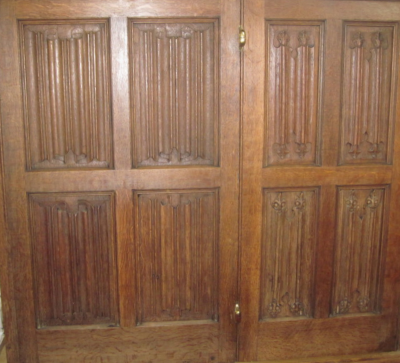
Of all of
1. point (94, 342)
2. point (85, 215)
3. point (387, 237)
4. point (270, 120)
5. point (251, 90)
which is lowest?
point (94, 342)

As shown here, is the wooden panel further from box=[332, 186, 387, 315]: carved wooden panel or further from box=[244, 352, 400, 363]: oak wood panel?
box=[332, 186, 387, 315]: carved wooden panel

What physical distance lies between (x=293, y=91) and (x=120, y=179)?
30.0 inches

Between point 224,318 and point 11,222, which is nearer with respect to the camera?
point 11,222

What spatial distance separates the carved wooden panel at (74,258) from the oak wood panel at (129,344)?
57 millimetres

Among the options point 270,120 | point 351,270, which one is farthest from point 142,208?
point 351,270

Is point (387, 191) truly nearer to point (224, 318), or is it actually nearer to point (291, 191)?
point (291, 191)

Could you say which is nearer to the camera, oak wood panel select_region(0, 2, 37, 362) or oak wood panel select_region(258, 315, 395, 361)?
oak wood panel select_region(0, 2, 37, 362)

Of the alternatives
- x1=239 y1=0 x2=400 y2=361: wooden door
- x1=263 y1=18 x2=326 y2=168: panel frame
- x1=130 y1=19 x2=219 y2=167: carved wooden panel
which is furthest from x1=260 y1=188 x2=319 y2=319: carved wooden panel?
x1=130 y1=19 x2=219 y2=167: carved wooden panel

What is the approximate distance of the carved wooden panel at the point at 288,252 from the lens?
1.68 meters

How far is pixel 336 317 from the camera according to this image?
1.77 meters

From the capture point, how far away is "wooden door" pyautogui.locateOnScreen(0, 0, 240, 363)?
1.54 m

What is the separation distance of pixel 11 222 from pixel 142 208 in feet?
1.68

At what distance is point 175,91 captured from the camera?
158 centimetres

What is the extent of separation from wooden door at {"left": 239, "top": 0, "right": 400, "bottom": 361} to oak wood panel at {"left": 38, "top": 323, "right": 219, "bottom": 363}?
0.19 metres
